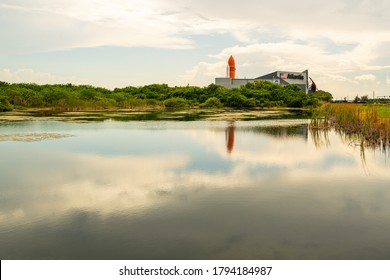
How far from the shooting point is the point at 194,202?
808 centimetres

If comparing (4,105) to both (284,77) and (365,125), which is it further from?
(284,77)

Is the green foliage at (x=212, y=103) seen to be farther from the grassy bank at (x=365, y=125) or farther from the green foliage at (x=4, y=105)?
the grassy bank at (x=365, y=125)

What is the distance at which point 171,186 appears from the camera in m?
9.44

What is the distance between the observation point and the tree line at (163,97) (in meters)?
46.5

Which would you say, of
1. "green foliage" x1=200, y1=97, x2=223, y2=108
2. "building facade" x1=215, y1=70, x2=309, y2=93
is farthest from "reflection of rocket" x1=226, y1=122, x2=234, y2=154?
"building facade" x1=215, y1=70, x2=309, y2=93

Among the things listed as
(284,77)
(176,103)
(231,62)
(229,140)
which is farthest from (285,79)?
(229,140)

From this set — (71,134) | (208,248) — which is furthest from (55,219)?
(71,134)

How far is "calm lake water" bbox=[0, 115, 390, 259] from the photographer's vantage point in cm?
577

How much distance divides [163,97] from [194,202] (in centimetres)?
6275

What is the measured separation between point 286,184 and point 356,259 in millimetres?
4317

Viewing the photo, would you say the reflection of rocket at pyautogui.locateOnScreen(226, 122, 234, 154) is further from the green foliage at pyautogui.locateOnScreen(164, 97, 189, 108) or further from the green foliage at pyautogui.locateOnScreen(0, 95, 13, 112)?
the green foliage at pyautogui.locateOnScreen(164, 97, 189, 108)

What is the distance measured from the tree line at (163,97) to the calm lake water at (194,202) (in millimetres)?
33525

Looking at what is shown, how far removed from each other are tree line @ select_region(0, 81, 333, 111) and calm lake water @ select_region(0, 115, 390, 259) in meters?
33.5

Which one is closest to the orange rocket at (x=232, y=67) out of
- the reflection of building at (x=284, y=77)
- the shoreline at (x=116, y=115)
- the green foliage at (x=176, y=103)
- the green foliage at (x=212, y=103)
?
the reflection of building at (x=284, y=77)
